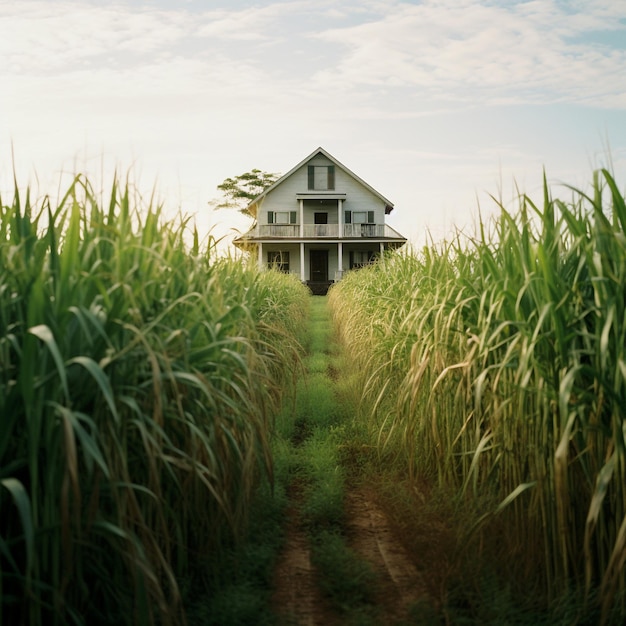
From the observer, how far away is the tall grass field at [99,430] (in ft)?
6.99

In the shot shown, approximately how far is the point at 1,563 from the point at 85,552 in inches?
11.0

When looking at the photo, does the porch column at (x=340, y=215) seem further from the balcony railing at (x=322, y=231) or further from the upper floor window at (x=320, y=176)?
the upper floor window at (x=320, y=176)

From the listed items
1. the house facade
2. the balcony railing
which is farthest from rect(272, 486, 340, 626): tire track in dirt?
the balcony railing

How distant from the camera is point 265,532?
384 centimetres

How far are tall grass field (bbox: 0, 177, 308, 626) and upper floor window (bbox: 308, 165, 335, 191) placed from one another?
110ft

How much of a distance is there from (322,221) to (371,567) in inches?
1375

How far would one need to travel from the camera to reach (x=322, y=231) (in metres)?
35.6

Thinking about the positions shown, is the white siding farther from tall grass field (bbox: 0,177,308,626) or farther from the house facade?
tall grass field (bbox: 0,177,308,626)

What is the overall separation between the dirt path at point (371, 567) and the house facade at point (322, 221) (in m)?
30.5

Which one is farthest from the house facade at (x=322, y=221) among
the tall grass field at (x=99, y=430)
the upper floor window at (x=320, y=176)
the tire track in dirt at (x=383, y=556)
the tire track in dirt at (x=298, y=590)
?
the tall grass field at (x=99, y=430)

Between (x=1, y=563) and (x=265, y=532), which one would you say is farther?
(x=265, y=532)

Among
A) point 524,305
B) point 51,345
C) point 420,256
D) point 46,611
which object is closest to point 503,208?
point 524,305

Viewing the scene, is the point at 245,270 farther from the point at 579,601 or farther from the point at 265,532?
the point at 579,601

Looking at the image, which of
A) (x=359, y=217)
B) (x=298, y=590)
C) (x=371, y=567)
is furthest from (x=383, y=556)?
(x=359, y=217)
